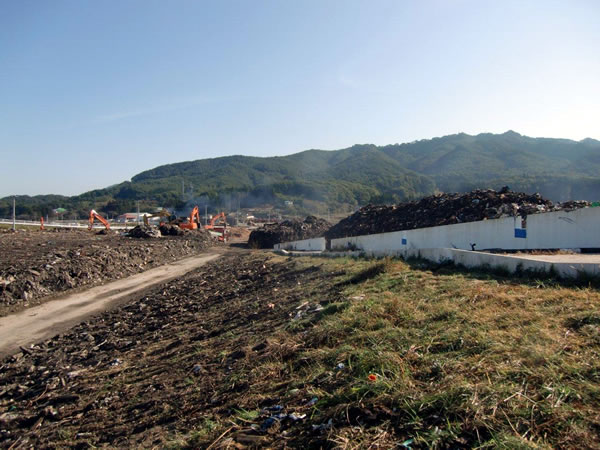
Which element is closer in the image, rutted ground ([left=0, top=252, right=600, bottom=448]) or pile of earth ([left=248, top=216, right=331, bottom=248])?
rutted ground ([left=0, top=252, right=600, bottom=448])

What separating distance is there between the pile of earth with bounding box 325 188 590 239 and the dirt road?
11.9 metres

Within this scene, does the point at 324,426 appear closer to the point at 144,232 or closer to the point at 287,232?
the point at 144,232

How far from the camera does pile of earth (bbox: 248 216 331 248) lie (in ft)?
118

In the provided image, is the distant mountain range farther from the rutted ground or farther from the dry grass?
the dry grass

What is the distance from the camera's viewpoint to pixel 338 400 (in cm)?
347

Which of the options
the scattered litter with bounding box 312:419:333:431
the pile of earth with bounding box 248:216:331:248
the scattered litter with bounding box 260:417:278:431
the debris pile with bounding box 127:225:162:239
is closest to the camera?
the scattered litter with bounding box 312:419:333:431

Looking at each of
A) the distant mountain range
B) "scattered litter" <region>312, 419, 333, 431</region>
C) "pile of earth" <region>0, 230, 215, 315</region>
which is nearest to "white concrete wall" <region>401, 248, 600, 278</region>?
"scattered litter" <region>312, 419, 333, 431</region>

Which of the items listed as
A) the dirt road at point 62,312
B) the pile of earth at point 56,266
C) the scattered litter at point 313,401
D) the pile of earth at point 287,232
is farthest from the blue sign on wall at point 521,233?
the pile of earth at point 287,232

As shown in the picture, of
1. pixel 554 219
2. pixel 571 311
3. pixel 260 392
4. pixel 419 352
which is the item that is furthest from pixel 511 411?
pixel 554 219

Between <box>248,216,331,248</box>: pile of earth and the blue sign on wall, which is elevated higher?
the blue sign on wall

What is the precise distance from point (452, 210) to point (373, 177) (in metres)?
112

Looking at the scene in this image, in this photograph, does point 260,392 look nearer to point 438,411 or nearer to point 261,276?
point 438,411

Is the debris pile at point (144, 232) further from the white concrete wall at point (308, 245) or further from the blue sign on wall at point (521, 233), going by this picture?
the blue sign on wall at point (521, 233)

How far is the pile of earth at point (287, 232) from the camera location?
36.0 meters
